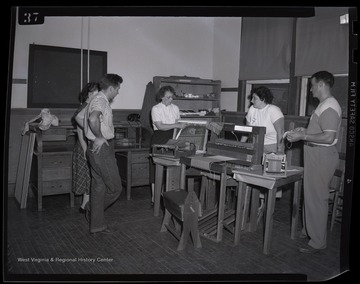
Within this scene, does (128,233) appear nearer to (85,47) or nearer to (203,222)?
(203,222)

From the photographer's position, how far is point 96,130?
10.8 ft

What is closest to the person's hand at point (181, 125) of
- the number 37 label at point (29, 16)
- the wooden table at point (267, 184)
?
the wooden table at point (267, 184)

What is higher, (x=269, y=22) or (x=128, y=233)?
(x=269, y=22)

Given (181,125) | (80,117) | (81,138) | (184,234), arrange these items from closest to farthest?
(184,234)
(80,117)
(81,138)
(181,125)

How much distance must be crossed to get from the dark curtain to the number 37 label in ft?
12.4

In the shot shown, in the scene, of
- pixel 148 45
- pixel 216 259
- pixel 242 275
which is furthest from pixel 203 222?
pixel 148 45

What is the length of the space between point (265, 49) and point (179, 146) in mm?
2608

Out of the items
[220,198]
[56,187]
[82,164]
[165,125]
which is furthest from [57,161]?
[220,198]

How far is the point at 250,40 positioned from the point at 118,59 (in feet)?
7.11

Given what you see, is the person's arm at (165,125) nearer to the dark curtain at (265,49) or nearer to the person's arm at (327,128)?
the person's arm at (327,128)

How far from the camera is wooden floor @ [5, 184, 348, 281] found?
2711 mm

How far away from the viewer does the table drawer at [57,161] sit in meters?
4.34

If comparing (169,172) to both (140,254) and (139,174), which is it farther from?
(139,174)

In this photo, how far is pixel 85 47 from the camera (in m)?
5.07
